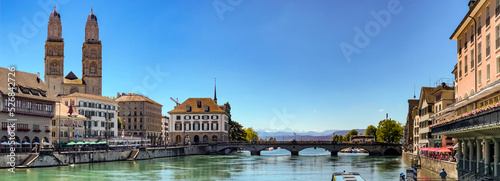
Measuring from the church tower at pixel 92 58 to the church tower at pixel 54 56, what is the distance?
8273 mm

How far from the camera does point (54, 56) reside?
150 meters

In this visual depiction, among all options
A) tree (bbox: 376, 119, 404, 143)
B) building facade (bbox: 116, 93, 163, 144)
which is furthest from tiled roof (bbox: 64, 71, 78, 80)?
tree (bbox: 376, 119, 404, 143)

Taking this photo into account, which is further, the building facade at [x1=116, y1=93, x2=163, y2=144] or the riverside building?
the building facade at [x1=116, y1=93, x2=163, y2=144]

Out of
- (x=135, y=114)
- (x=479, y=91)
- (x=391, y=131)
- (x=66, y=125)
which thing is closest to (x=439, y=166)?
(x=479, y=91)

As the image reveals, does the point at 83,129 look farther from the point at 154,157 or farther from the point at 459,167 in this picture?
the point at 459,167

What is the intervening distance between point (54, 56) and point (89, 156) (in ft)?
247

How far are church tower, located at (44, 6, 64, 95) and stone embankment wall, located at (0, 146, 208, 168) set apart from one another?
160 feet

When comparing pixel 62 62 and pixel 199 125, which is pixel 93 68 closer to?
pixel 62 62

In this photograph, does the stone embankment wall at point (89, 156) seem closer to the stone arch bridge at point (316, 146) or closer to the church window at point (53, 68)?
the stone arch bridge at point (316, 146)

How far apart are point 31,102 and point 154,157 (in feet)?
93.5

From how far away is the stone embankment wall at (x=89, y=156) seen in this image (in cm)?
7038

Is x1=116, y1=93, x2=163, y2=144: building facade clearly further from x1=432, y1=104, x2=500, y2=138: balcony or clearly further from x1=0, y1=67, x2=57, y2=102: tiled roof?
x1=432, y1=104, x2=500, y2=138: balcony

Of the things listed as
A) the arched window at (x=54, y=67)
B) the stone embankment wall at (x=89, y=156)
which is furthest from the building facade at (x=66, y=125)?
the arched window at (x=54, y=67)

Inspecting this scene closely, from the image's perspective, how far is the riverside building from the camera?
104ft
